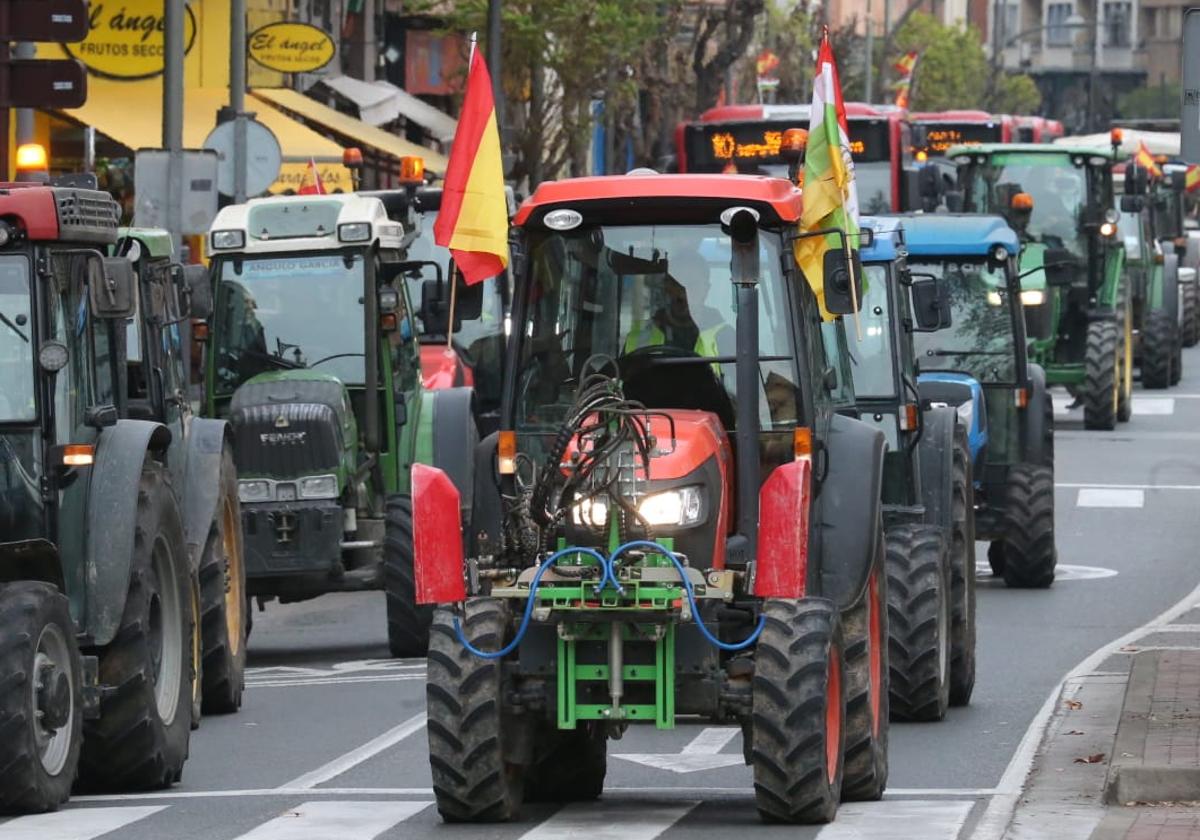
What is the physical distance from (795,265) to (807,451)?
2.25ft

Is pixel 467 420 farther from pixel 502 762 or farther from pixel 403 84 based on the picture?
pixel 403 84

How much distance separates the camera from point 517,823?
10.5 m

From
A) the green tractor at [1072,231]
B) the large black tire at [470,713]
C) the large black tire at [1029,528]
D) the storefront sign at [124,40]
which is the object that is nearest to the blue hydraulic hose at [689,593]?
the large black tire at [470,713]

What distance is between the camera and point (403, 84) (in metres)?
49.7

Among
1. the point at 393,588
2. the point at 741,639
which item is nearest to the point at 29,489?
the point at 741,639

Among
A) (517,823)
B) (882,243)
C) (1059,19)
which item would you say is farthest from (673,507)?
(1059,19)

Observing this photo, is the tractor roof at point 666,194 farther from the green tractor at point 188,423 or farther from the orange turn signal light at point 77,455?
the green tractor at point 188,423

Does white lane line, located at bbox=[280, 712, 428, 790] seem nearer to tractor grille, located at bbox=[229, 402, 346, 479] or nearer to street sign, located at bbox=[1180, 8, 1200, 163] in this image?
tractor grille, located at bbox=[229, 402, 346, 479]

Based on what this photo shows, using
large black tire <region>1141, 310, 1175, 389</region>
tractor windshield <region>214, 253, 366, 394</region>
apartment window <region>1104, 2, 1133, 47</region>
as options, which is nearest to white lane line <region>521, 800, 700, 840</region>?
tractor windshield <region>214, 253, 366, 394</region>

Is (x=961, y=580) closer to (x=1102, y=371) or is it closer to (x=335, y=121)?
(x=1102, y=371)

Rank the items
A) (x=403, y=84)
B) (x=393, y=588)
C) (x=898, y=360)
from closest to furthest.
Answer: (x=898, y=360) < (x=393, y=588) < (x=403, y=84)

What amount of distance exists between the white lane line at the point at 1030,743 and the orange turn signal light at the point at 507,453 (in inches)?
81.8

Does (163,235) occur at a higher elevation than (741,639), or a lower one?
higher

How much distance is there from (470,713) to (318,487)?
697cm
